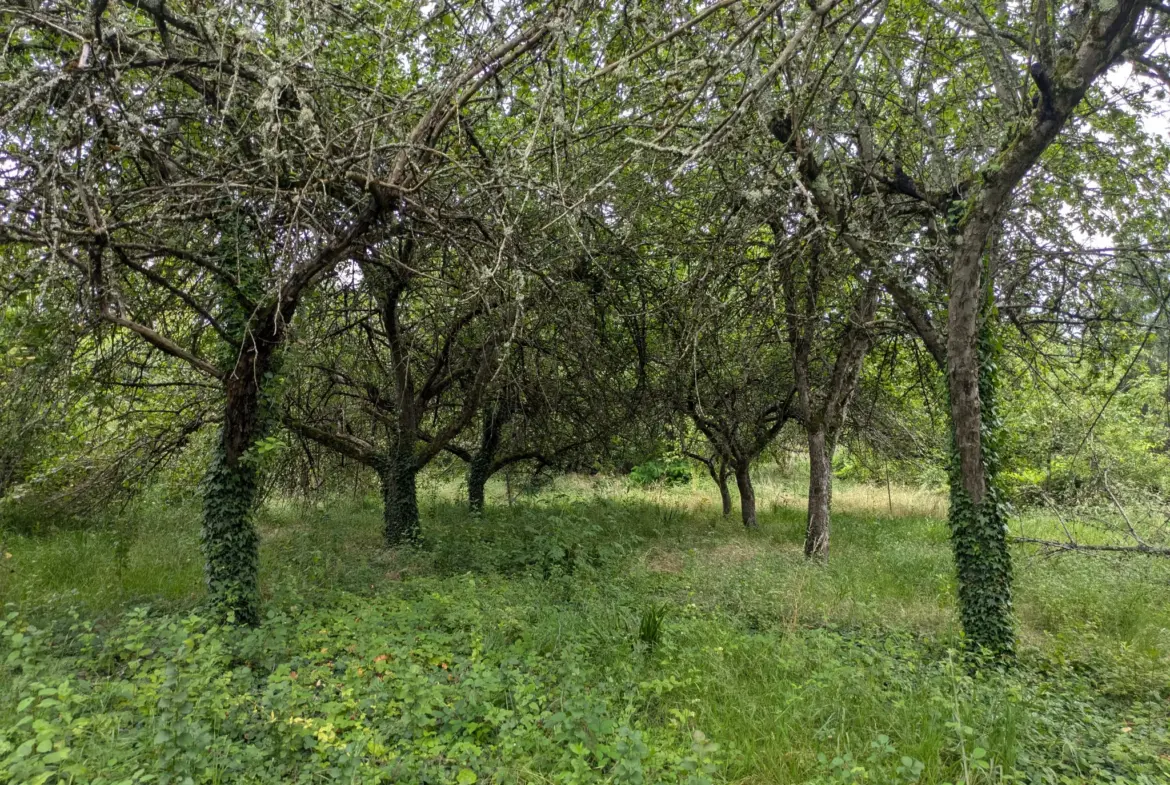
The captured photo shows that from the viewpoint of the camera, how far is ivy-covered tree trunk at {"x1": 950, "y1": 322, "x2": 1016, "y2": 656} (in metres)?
4.43

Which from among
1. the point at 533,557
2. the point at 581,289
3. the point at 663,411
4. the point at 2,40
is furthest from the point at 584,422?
the point at 2,40

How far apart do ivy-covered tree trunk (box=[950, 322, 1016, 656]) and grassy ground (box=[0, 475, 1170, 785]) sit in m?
0.33

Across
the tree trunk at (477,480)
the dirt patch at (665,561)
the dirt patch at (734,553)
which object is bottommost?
the dirt patch at (734,553)

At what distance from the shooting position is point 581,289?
5.85 meters

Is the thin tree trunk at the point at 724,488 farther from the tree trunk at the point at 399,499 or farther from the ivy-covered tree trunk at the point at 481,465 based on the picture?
the tree trunk at the point at 399,499

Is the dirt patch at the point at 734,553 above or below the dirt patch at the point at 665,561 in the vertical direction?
below

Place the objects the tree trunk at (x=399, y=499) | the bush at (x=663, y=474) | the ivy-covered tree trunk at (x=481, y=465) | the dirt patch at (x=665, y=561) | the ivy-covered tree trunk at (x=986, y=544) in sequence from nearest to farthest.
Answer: the ivy-covered tree trunk at (x=986, y=544) → the dirt patch at (x=665, y=561) → the tree trunk at (x=399, y=499) → the ivy-covered tree trunk at (x=481, y=465) → the bush at (x=663, y=474)

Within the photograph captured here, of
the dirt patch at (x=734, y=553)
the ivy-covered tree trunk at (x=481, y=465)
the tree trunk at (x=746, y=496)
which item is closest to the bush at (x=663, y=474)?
the tree trunk at (x=746, y=496)

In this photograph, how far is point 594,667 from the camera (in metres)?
3.83

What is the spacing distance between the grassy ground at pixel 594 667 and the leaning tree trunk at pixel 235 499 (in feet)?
1.29

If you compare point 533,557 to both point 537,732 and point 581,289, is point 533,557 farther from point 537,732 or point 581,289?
point 537,732

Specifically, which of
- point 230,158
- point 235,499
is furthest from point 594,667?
point 230,158

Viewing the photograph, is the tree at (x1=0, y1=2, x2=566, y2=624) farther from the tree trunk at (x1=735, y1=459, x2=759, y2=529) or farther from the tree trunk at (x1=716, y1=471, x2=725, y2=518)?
the tree trunk at (x1=716, y1=471, x2=725, y2=518)

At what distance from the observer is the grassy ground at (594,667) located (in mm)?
2721
